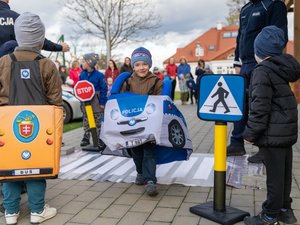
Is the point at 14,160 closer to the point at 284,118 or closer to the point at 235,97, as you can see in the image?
the point at 235,97

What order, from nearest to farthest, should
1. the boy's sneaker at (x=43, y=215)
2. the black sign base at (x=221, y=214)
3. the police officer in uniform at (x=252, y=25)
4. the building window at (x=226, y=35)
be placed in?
the black sign base at (x=221, y=214), the boy's sneaker at (x=43, y=215), the police officer in uniform at (x=252, y=25), the building window at (x=226, y=35)

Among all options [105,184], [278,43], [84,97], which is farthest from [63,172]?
[278,43]

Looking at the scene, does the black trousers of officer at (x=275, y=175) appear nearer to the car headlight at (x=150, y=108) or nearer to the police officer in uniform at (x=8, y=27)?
the car headlight at (x=150, y=108)

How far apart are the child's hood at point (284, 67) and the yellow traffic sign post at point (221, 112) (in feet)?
0.97

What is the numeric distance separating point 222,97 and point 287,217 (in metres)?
1.17

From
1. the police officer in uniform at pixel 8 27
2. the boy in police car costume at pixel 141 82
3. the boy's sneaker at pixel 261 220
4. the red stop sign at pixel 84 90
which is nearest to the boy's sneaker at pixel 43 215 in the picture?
the boy in police car costume at pixel 141 82

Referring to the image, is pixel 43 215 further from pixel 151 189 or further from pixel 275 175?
pixel 275 175

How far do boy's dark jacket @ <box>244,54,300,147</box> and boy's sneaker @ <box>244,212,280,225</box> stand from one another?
630mm

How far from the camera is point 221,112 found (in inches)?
141

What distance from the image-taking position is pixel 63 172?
5.49 meters

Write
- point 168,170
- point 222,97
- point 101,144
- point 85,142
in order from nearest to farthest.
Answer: point 222,97, point 101,144, point 168,170, point 85,142

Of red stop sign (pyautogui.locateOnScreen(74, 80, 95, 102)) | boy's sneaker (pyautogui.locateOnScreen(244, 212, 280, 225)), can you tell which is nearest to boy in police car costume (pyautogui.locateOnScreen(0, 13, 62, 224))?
boy's sneaker (pyautogui.locateOnScreen(244, 212, 280, 225))

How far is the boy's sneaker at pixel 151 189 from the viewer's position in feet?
14.3

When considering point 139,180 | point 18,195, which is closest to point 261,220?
point 139,180
